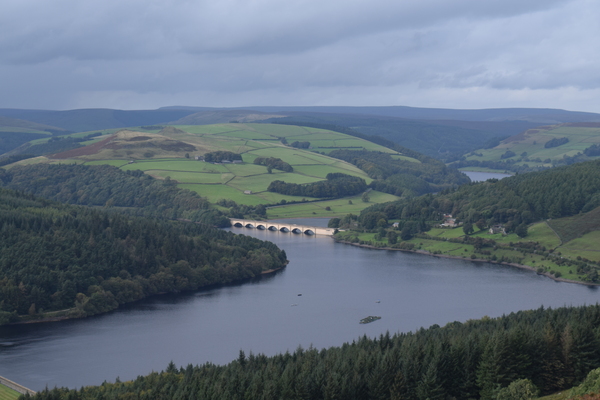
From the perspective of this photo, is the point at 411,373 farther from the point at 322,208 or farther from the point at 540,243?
the point at 322,208

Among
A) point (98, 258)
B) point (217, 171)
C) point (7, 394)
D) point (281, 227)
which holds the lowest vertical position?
point (281, 227)

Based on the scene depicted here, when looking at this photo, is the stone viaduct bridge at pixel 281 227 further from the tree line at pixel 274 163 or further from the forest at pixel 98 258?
the tree line at pixel 274 163

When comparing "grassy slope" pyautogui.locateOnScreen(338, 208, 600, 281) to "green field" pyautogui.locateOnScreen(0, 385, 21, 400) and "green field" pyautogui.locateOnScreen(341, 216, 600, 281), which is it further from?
"green field" pyautogui.locateOnScreen(0, 385, 21, 400)

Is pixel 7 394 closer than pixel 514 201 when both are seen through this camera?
Yes

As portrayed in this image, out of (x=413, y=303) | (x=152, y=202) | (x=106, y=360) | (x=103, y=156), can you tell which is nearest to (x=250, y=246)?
(x=413, y=303)

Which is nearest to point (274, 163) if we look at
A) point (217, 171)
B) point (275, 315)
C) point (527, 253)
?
point (217, 171)

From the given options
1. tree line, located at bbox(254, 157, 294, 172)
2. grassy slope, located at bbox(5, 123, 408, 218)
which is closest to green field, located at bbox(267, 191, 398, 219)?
grassy slope, located at bbox(5, 123, 408, 218)
